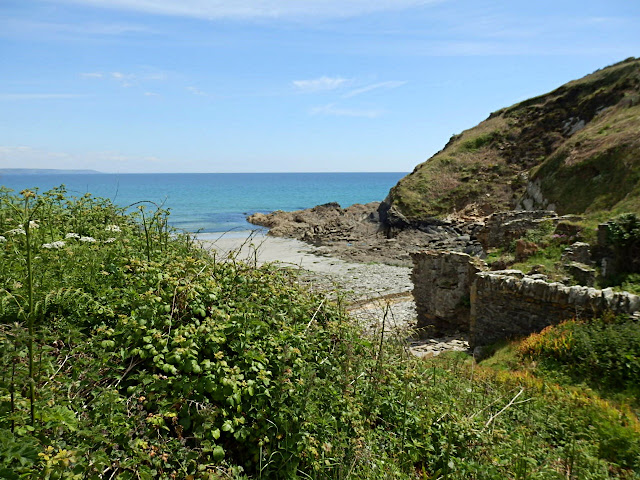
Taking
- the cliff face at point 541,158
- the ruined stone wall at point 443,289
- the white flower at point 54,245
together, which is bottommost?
the ruined stone wall at point 443,289

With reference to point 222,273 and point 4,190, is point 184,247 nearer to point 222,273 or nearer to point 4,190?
point 222,273

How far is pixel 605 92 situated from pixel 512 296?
56142mm

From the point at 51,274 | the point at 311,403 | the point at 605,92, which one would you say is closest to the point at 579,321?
the point at 311,403

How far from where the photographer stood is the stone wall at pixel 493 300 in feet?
34.5

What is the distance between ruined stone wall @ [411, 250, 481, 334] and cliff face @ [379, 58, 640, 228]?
53.6 ft

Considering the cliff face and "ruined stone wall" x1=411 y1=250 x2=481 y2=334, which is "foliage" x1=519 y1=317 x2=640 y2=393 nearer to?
"ruined stone wall" x1=411 y1=250 x2=481 y2=334

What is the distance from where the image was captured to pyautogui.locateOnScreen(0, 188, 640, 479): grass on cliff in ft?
11.6

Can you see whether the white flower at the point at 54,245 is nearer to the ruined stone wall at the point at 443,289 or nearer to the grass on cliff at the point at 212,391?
the grass on cliff at the point at 212,391

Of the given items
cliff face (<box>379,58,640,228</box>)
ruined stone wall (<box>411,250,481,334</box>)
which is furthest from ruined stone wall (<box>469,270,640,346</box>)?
cliff face (<box>379,58,640,228</box>)

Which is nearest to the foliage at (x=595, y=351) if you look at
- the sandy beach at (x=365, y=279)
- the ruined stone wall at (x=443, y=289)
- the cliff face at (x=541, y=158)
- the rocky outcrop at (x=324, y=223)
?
the sandy beach at (x=365, y=279)

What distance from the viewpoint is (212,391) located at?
14.1 ft

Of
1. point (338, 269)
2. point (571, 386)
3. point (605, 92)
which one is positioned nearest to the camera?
point (571, 386)

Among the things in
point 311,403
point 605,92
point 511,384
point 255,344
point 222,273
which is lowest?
point 511,384

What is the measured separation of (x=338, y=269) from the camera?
3816 cm
